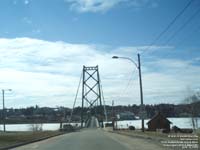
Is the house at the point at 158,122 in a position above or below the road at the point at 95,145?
above

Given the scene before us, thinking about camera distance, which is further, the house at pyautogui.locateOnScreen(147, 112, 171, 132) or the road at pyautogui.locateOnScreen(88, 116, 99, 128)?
the road at pyautogui.locateOnScreen(88, 116, 99, 128)

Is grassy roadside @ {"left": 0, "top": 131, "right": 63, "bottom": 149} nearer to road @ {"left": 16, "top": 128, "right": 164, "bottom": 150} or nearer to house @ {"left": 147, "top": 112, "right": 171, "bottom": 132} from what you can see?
road @ {"left": 16, "top": 128, "right": 164, "bottom": 150}

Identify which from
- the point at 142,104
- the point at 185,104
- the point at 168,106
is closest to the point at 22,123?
the point at 168,106

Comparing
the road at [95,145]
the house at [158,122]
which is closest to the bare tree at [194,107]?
the house at [158,122]

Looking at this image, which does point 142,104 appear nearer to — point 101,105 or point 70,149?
point 70,149

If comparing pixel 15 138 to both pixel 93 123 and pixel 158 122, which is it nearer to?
pixel 158 122

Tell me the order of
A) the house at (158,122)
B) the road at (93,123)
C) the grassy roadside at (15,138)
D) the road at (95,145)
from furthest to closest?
the road at (93,123) < the house at (158,122) < the grassy roadside at (15,138) < the road at (95,145)

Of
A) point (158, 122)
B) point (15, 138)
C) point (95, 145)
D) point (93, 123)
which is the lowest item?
point (95, 145)

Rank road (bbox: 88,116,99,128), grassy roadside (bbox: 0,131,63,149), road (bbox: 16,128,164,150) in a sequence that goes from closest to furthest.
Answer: road (bbox: 16,128,164,150) < grassy roadside (bbox: 0,131,63,149) < road (bbox: 88,116,99,128)

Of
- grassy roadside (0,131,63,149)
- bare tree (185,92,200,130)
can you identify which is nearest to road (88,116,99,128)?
bare tree (185,92,200,130)

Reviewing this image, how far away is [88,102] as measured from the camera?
15512cm

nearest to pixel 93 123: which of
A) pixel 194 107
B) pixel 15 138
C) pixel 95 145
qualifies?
pixel 194 107

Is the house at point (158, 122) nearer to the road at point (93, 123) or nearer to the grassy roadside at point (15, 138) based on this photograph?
the grassy roadside at point (15, 138)

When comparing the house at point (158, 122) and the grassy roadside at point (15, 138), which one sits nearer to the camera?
the grassy roadside at point (15, 138)
